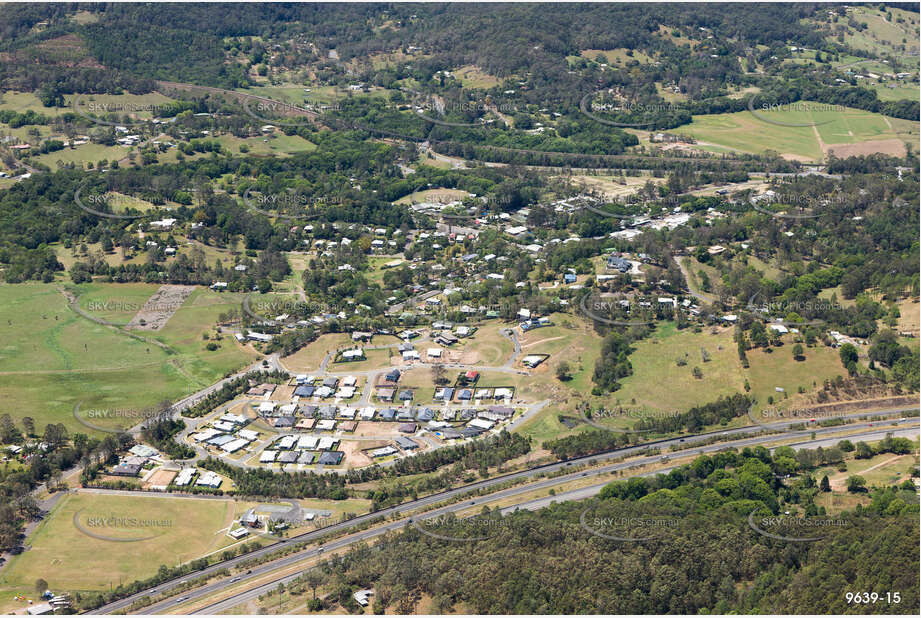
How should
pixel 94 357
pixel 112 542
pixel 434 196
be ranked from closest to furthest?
1. pixel 112 542
2. pixel 94 357
3. pixel 434 196

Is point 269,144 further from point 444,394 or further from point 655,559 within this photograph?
point 655,559

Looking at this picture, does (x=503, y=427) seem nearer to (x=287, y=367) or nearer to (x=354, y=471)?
(x=354, y=471)

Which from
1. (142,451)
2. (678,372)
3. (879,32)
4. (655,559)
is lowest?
Answer: (678,372)

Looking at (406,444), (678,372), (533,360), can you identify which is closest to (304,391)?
(406,444)

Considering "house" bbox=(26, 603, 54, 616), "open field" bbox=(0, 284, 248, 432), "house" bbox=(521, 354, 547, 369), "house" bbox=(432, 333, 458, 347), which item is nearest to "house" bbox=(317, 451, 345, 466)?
"open field" bbox=(0, 284, 248, 432)

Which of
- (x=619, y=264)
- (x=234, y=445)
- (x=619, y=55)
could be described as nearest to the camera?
(x=234, y=445)

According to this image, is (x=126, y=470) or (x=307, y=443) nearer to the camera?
(x=126, y=470)

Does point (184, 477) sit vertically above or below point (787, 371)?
above
